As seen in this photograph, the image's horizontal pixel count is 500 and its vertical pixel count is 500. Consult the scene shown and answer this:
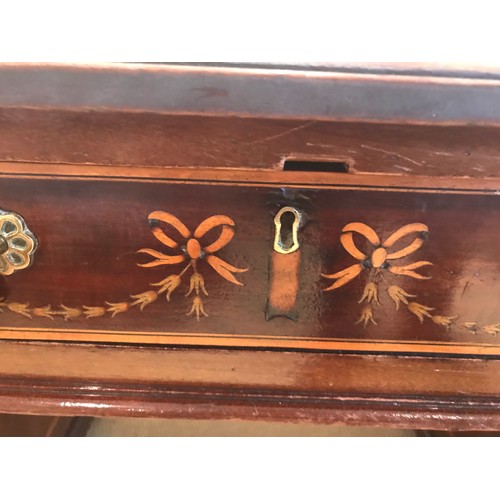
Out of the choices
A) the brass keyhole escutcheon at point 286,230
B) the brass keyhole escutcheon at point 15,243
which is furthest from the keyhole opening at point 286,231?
the brass keyhole escutcheon at point 15,243

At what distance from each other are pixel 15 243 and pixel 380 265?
33cm

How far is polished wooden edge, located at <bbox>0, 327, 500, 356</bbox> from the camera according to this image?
1.69 ft

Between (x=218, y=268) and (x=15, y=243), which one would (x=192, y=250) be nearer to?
(x=218, y=268)

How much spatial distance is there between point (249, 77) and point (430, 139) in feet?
0.48

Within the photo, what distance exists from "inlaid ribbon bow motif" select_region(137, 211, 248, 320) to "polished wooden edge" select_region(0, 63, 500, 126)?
11 centimetres

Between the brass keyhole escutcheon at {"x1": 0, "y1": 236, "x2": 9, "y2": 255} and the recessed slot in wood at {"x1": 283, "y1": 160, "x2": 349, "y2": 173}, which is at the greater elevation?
the recessed slot in wood at {"x1": 283, "y1": 160, "x2": 349, "y2": 173}

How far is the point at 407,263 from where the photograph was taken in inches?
18.5

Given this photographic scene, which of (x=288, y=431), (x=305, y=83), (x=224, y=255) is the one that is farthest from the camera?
(x=288, y=431)

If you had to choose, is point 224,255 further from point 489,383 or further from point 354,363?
point 489,383

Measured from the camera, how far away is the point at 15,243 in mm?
465

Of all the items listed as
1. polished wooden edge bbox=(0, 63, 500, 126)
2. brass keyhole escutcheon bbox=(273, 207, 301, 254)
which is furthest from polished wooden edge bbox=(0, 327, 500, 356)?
polished wooden edge bbox=(0, 63, 500, 126)

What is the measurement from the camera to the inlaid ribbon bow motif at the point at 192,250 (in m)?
0.46

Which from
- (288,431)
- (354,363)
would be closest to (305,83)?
(354,363)

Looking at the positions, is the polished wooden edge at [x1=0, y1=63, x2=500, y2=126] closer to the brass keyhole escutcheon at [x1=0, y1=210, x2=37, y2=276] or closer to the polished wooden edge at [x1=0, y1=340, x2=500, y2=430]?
the brass keyhole escutcheon at [x1=0, y1=210, x2=37, y2=276]
